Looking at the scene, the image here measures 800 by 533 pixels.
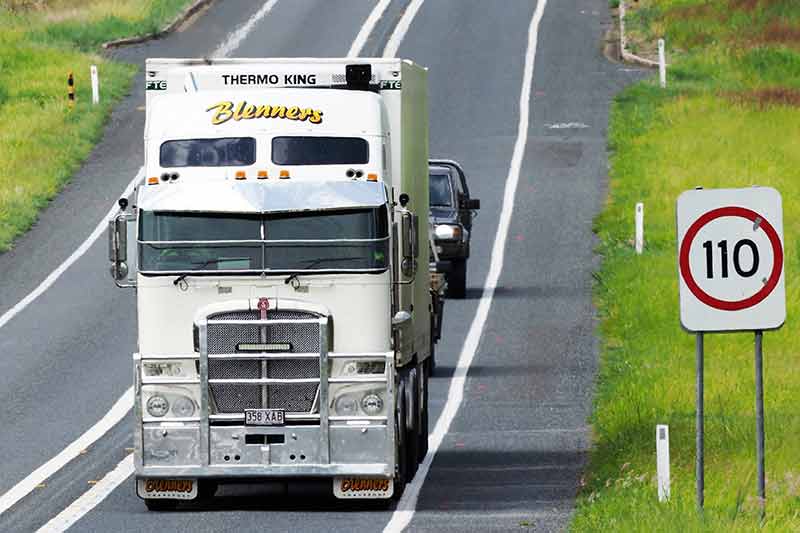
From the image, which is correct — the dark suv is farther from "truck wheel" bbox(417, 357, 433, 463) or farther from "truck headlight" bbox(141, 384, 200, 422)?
"truck headlight" bbox(141, 384, 200, 422)

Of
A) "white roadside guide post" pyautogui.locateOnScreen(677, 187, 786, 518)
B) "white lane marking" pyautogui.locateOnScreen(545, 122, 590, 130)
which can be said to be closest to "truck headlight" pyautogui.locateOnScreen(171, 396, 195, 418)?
"white roadside guide post" pyautogui.locateOnScreen(677, 187, 786, 518)

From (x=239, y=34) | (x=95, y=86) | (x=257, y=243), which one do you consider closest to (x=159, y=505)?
(x=257, y=243)

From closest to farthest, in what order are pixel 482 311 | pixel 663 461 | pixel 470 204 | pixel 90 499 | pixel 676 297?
Result: pixel 663 461 → pixel 90 499 → pixel 470 204 → pixel 676 297 → pixel 482 311

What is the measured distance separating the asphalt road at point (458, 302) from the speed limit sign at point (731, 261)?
3199mm

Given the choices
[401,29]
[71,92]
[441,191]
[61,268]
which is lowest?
[61,268]

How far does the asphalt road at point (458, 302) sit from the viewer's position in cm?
1775

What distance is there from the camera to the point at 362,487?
1725 cm

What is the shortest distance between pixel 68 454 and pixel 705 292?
30.1 ft

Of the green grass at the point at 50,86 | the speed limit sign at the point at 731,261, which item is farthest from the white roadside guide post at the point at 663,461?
the green grass at the point at 50,86

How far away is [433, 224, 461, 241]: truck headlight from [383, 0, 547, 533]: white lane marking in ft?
3.81

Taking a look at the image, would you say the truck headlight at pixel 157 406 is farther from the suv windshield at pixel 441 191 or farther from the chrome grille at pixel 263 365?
the suv windshield at pixel 441 191

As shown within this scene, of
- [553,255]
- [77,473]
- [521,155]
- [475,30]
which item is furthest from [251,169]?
[475,30]

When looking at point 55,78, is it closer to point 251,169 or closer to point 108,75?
point 108,75

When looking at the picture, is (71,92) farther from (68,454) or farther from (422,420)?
(422,420)
